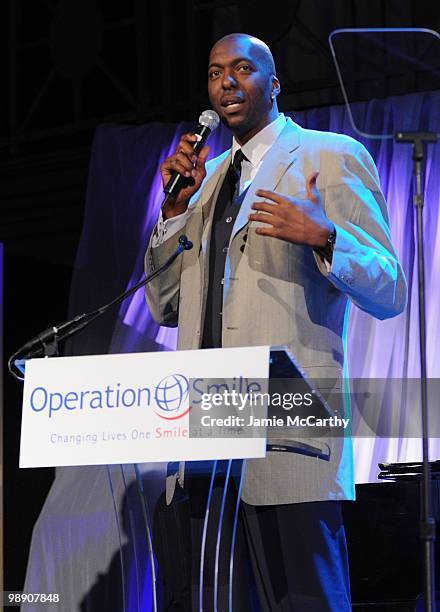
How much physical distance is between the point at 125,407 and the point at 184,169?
61 cm

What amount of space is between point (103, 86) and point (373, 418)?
2279 millimetres

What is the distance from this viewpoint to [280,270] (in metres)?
2.40

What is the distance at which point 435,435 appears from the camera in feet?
14.3

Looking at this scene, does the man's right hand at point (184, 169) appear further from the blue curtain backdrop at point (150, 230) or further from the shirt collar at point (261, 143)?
the blue curtain backdrop at point (150, 230)

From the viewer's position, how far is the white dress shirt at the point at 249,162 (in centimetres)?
255

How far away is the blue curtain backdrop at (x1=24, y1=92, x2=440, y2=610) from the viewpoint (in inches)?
177

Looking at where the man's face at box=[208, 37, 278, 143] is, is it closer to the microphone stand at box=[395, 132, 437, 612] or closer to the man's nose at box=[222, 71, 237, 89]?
the man's nose at box=[222, 71, 237, 89]

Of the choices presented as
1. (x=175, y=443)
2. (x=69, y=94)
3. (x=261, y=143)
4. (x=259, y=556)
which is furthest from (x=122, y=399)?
(x=69, y=94)

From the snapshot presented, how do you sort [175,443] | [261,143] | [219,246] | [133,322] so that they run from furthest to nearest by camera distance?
[133,322] < [261,143] < [219,246] < [175,443]

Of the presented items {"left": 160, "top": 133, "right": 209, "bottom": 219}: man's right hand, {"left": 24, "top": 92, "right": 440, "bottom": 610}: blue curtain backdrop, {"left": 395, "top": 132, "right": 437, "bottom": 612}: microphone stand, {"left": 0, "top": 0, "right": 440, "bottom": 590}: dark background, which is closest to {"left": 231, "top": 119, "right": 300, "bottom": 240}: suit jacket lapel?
{"left": 160, "top": 133, "right": 209, "bottom": 219}: man's right hand

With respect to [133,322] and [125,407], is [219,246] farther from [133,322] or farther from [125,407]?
[133,322]

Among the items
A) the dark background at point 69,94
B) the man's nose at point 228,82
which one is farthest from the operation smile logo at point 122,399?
the dark background at point 69,94

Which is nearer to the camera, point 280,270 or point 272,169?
point 280,270

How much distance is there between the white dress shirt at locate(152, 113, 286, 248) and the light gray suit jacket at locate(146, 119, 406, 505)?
0.07ft
